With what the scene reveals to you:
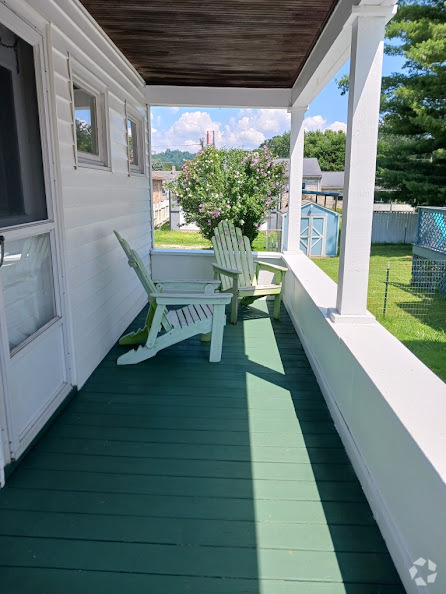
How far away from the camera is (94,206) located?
330 centimetres

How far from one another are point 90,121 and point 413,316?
481 centimetres

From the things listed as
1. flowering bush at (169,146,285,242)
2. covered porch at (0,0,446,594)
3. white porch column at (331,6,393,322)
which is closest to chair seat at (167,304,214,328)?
covered porch at (0,0,446,594)

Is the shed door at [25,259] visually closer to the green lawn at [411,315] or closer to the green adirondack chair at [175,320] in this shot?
the green adirondack chair at [175,320]

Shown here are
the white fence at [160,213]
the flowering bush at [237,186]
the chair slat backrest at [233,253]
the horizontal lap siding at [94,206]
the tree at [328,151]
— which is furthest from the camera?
the tree at [328,151]

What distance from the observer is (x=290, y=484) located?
204 cm

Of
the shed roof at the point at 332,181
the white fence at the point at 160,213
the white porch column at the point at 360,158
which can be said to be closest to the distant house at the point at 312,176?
the shed roof at the point at 332,181

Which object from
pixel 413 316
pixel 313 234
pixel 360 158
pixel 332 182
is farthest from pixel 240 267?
pixel 332 182

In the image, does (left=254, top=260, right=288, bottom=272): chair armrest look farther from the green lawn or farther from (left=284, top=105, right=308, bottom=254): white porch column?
the green lawn

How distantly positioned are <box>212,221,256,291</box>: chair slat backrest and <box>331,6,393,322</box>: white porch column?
81.8 inches

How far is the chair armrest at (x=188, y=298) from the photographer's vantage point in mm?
3270

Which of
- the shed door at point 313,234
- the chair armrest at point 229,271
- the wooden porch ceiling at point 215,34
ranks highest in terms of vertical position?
the wooden porch ceiling at point 215,34

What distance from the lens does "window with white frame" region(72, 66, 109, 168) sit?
3.13 metres

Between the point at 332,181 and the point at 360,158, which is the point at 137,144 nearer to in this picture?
the point at 360,158

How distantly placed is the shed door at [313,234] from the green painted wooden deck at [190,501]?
10.9 meters
